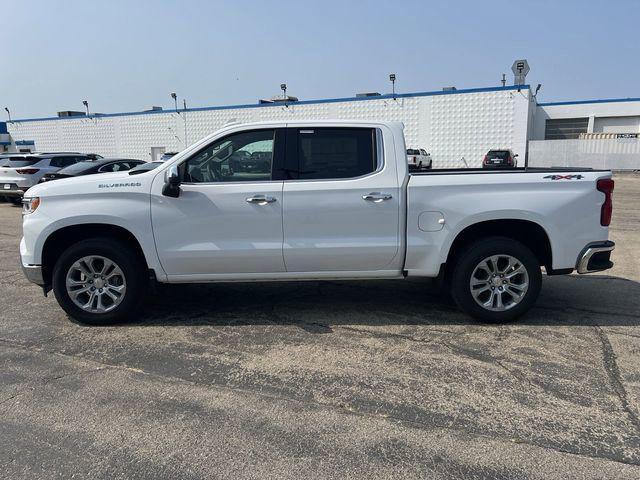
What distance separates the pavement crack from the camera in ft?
11.0

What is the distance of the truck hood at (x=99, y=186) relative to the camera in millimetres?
4855

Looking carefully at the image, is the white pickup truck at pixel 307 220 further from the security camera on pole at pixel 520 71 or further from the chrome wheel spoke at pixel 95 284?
the security camera on pole at pixel 520 71

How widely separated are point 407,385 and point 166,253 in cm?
262

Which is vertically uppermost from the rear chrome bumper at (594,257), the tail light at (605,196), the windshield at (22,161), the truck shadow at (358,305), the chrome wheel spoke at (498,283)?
the windshield at (22,161)

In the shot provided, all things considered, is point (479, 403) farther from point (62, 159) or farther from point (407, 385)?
point (62, 159)

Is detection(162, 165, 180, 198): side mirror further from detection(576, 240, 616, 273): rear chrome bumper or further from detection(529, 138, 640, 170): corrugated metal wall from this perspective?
detection(529, 138, 640, 170): corrugated metal wall

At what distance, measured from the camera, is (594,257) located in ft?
16.1

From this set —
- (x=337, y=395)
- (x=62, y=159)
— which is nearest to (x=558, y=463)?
(x=337, y=395)

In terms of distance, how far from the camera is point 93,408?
352cm

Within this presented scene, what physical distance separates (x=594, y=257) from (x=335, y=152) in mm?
2735

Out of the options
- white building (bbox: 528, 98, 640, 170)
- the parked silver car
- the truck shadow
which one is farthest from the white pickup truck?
white building (bbox: 528, 98, 640, 170)

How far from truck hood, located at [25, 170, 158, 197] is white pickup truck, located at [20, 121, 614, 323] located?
1 cm

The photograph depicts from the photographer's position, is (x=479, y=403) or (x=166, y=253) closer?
(x=479, y=403)

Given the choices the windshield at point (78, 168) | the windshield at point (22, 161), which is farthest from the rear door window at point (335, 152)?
the windshield at point (22, 161)
